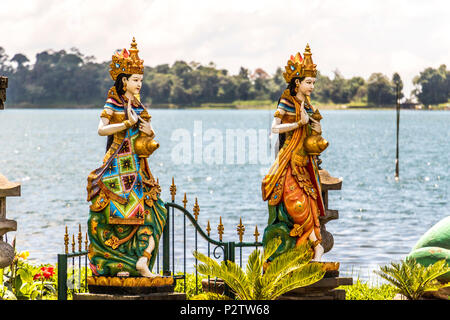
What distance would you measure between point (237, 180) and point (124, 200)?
122 ft

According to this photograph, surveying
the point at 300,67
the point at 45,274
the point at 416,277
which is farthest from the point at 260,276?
the point at 45,274

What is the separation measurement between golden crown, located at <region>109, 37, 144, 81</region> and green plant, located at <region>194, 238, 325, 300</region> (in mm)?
2249

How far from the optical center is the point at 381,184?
4978 cm

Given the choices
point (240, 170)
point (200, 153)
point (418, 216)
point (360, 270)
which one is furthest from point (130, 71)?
point (200, 153)

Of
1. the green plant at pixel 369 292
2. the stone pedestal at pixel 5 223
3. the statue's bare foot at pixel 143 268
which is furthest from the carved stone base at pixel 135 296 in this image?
the green plant at pixel 369 292

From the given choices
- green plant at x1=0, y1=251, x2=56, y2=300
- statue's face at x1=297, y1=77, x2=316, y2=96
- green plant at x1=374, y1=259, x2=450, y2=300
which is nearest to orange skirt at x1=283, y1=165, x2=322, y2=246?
statue's face at x1=297, y1=77, x2=316, y2=96

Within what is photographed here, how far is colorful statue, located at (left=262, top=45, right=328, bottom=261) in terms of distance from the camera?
Result: 13852 millimetres

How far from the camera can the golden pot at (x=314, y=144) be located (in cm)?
1388

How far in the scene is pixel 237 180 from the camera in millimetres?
50562

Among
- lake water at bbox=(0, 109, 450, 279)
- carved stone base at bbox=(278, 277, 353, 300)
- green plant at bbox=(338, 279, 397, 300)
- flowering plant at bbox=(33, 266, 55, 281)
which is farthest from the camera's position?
lake water at bbox=(0, 109, 450, 279)

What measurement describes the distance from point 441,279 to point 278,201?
234cm

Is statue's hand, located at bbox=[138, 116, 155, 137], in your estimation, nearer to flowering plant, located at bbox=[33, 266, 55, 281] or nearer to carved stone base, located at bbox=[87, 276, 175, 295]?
carved stone base, located at bbox=[87, 276, 175, 295]

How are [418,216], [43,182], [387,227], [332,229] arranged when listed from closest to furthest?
[332,229] → [387,227] → [418,216] → [43,182]
